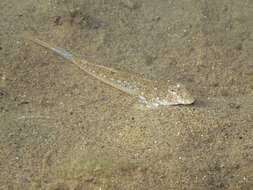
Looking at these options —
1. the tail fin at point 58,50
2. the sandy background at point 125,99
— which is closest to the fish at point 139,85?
the tail fin at point 58,50

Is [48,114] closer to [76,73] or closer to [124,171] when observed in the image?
[76,73]

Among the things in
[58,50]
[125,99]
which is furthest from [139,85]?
[58,50]

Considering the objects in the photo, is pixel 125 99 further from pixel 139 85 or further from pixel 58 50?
pixel 58 50

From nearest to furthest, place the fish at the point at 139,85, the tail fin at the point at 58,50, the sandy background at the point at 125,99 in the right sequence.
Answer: the sandy background at the point at 125,99 → the fish at the point at 139,85 → the tail fin at the point at 58,50

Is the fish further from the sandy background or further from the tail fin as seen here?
the sandy background

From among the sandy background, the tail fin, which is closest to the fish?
the tail fin

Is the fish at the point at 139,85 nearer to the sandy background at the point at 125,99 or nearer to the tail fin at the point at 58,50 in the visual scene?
the tail fin at the point at 58,50
